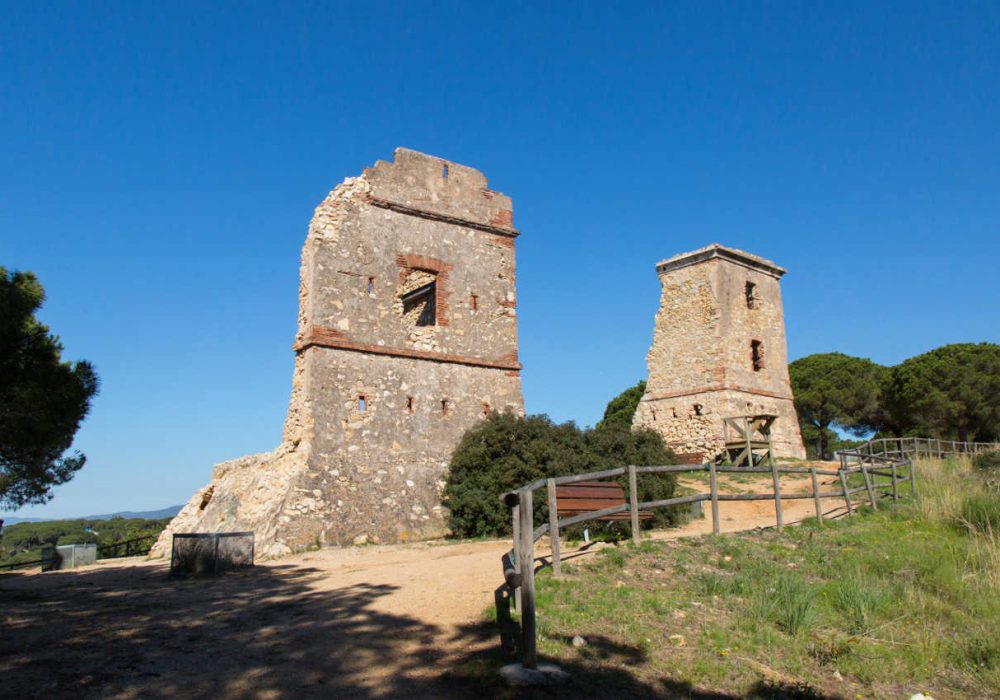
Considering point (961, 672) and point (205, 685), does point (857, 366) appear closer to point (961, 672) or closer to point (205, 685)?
point (961, 672)

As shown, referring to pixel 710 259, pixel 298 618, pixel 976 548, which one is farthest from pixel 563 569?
pixel 710 259

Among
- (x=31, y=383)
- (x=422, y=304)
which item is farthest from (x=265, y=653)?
(x=422, y=304)

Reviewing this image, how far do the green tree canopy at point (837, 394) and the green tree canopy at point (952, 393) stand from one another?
125cm

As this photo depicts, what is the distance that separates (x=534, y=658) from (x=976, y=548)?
7254mm

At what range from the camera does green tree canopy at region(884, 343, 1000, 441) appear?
102 ft

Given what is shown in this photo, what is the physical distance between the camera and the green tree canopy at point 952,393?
31234 mm

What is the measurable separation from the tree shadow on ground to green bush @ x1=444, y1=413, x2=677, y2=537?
5.52 metres

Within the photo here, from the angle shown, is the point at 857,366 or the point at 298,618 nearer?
the point at 298,618

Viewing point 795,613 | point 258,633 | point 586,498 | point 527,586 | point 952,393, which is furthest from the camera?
point 952,393

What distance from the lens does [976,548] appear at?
922 cm

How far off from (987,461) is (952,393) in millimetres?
14216

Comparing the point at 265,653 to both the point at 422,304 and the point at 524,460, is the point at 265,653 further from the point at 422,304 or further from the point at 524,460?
the point at 422,304

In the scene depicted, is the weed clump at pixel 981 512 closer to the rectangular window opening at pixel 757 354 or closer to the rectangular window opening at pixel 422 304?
the rectangular window opening at pixel 422 304

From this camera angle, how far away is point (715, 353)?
22391mm
